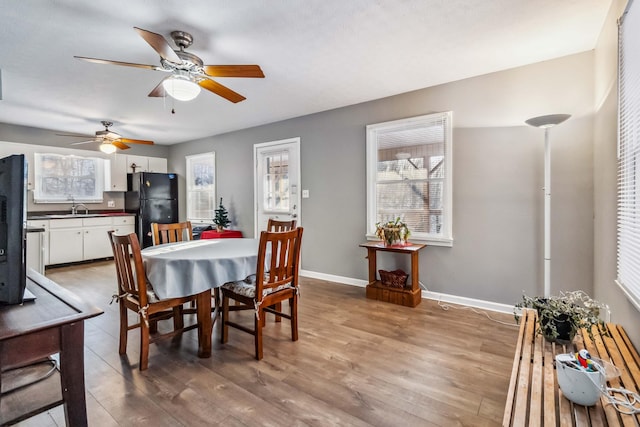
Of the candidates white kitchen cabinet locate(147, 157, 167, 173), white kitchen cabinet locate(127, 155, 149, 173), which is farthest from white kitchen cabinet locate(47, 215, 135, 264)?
white kitchen cabinet locate(147, 157, 167, 173)

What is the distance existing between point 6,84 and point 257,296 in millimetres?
3700

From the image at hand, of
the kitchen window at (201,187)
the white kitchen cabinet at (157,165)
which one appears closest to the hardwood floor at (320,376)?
the kitchen window at (201,187)

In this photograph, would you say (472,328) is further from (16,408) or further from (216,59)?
(216,59)

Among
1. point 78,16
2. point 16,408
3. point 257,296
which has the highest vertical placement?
point 78,16

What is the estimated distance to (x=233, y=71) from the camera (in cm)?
217

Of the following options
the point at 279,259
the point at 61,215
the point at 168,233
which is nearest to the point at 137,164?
the point at 61,215

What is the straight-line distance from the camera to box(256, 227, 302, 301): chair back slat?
6.75 feet

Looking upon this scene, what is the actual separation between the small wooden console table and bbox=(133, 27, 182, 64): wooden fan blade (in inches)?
101

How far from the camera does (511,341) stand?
2355mm

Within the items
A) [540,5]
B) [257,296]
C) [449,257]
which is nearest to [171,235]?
[257,296]

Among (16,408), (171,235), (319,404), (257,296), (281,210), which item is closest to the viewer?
(16,408)

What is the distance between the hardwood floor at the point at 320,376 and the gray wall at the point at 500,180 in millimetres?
545

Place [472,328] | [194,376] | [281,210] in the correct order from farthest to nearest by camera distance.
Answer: [281,210] < [472,328] < [194,376]

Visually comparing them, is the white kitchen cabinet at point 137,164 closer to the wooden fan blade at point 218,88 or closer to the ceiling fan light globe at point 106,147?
the ceiling fan light globe at point 106,147
